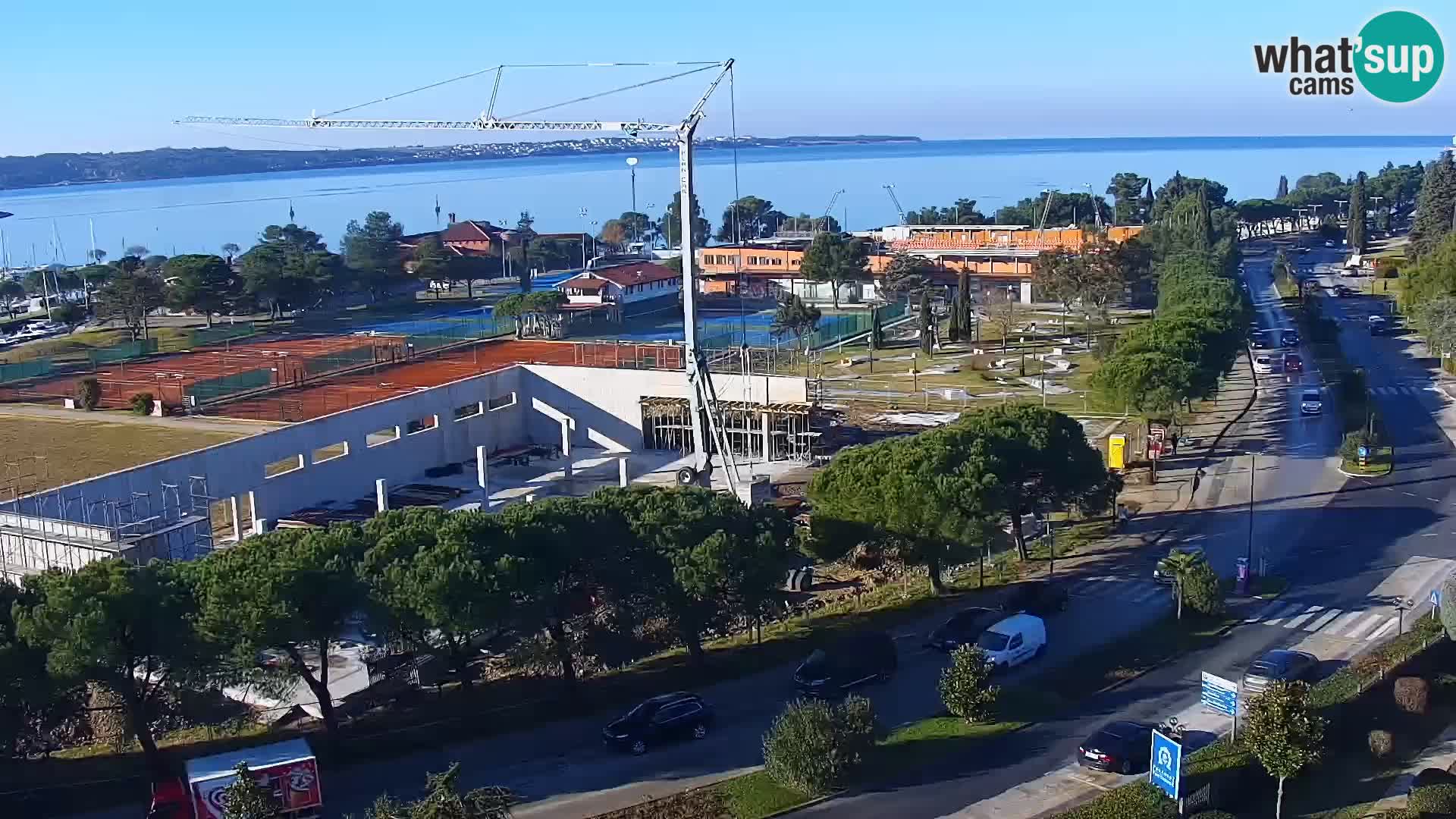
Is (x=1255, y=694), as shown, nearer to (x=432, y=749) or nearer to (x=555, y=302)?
(x=432, y=749)

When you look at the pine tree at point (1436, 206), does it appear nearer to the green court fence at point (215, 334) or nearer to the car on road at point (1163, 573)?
the car on road at point (1163, 573)

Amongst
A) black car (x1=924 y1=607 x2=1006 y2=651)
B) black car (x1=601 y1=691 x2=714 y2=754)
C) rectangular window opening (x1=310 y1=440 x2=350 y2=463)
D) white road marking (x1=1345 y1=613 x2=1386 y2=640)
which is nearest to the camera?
black car (x1=601 y1=691 x2=714 y2=754)

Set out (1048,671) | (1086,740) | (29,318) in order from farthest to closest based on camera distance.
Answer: (29,318) → (1048,671) → (1086,740)

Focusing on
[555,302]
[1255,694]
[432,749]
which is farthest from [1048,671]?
[555,302]

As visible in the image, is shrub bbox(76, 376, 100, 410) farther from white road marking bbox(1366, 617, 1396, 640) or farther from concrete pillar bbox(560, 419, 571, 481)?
white road marking bbox(1366, 617, 1396, 640)

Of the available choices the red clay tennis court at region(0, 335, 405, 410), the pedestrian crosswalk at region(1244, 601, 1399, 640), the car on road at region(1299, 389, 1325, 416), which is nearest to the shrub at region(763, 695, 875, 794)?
the pedestrian crosswalk at region(1244, 601, 1399, 640)

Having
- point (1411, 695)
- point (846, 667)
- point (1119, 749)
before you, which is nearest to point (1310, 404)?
point (1411, 695)
